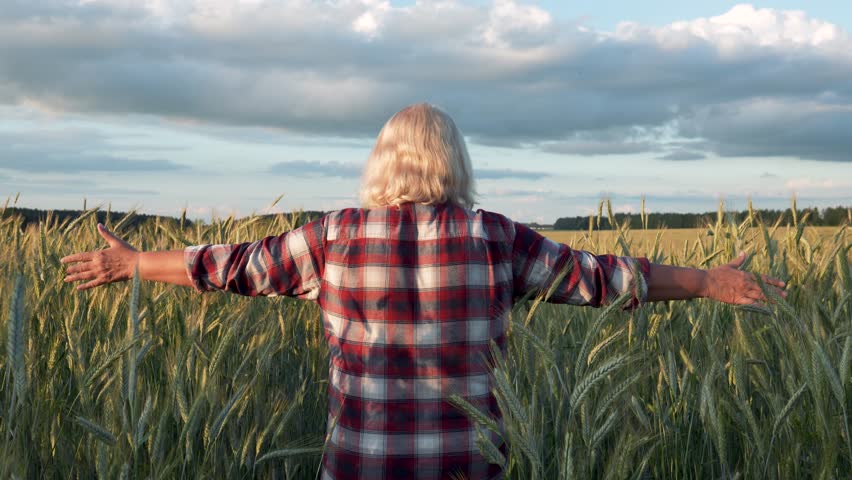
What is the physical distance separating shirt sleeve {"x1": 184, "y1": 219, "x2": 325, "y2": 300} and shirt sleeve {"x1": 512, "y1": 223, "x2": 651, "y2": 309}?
22.2 inches

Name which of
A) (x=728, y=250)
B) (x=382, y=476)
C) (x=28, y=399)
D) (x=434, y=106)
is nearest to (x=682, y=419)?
(x=382, y=476)

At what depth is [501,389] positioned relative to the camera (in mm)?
1177

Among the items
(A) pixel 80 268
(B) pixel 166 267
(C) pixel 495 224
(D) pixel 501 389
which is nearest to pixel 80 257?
(A) pixel 80 268

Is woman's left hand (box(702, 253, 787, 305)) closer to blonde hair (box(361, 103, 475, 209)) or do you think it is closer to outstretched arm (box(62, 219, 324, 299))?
blonde hair (box(361, 103, 475, 209))

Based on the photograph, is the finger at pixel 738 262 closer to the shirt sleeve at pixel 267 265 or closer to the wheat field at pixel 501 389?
the wheat field at pixel 501 389

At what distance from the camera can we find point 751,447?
5.12 feet

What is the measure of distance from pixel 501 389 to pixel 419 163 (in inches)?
37.2

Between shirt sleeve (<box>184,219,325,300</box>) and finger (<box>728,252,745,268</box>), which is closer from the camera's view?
shirt sleeve (<box>184,219,325,300</box>)

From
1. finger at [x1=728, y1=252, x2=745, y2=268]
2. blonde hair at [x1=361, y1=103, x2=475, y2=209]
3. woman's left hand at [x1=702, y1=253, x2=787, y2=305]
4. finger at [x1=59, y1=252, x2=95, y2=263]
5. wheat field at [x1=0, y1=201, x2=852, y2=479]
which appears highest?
blonde hair at [x1=361, y1=103, x2=475, y2=209]

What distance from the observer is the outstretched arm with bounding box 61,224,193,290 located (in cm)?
227

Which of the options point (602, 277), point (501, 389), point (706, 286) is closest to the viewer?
point (501, 389)

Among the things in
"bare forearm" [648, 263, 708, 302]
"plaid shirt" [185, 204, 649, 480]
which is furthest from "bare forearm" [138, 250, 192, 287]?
"bare forearm" [648, 263, 708, 302]

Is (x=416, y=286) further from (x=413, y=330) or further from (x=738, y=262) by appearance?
(x=738, y=262)

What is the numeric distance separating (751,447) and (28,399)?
169cm
